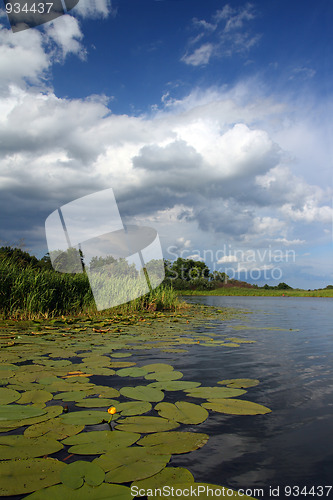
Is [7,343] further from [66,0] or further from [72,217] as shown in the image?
[66,0]

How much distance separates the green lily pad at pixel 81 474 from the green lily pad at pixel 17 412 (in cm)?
66

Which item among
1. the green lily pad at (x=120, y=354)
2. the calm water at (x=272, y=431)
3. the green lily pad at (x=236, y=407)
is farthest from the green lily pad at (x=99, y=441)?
the green lily pad at (x=120, y=354)

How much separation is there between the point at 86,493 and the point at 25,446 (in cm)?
51

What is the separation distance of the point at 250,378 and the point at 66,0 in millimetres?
7610

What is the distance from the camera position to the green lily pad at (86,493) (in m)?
1.08

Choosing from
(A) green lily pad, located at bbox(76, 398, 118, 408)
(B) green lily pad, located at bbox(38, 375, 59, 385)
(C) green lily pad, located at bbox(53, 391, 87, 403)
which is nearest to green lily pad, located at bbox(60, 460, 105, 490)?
(A) green lily pad, located at bbox(76, 398, 118, 408)

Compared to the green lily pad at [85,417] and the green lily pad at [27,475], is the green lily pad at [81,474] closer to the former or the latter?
the green lily pad at [27,475]

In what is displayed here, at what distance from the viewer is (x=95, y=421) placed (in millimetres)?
1744

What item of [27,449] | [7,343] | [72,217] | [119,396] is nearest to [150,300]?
[72,217]

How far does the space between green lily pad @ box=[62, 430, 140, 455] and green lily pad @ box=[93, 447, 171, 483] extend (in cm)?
7

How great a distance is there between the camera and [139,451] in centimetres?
140

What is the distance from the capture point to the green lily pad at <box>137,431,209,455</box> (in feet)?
4.72

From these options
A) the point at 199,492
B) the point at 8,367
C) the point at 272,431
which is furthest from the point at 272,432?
the point at 8,367

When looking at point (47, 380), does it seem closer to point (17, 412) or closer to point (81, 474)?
point (17, 412)
